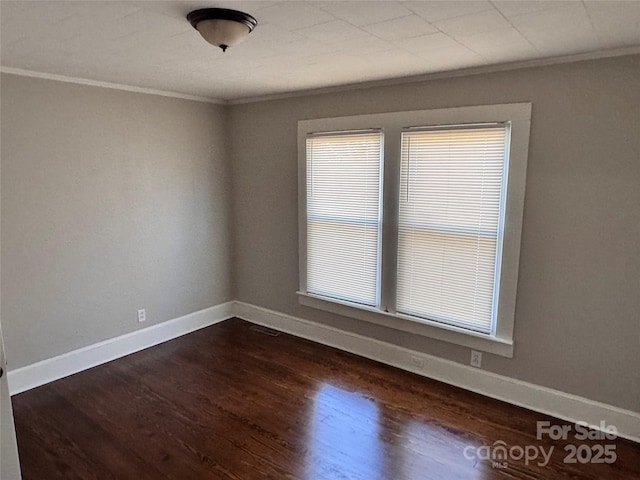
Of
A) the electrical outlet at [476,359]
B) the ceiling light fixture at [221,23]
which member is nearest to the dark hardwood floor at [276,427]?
the electrical outlet at [476,359]

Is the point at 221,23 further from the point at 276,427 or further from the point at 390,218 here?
the point at 276,427

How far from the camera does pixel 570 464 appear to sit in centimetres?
239

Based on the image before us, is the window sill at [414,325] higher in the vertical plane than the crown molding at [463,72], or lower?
lower

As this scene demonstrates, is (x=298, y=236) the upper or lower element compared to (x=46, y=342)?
upper

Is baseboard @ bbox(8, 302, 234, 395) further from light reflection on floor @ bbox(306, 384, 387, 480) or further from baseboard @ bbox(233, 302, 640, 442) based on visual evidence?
light reflection on floor @ bbox(306, 384, 387, 480)

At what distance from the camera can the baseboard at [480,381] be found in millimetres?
2654

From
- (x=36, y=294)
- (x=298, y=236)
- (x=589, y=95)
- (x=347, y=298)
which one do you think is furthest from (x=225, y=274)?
(x=589, y=95)

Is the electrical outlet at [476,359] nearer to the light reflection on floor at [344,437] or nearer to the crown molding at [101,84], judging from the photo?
the light reflection on floor at [344,437]

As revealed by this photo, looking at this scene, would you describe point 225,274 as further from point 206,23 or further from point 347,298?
point 206,23

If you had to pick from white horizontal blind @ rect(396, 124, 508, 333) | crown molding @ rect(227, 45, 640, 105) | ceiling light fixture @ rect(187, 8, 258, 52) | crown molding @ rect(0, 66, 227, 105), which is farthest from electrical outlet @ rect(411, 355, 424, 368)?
crown molding @ rect(0, 66, 227, 105)

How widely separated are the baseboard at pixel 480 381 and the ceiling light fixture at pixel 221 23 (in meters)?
2.68

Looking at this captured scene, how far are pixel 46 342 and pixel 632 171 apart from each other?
4.19 meters

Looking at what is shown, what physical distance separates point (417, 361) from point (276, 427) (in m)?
1.31

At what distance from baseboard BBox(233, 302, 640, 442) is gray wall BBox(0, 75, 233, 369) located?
1.19 m
